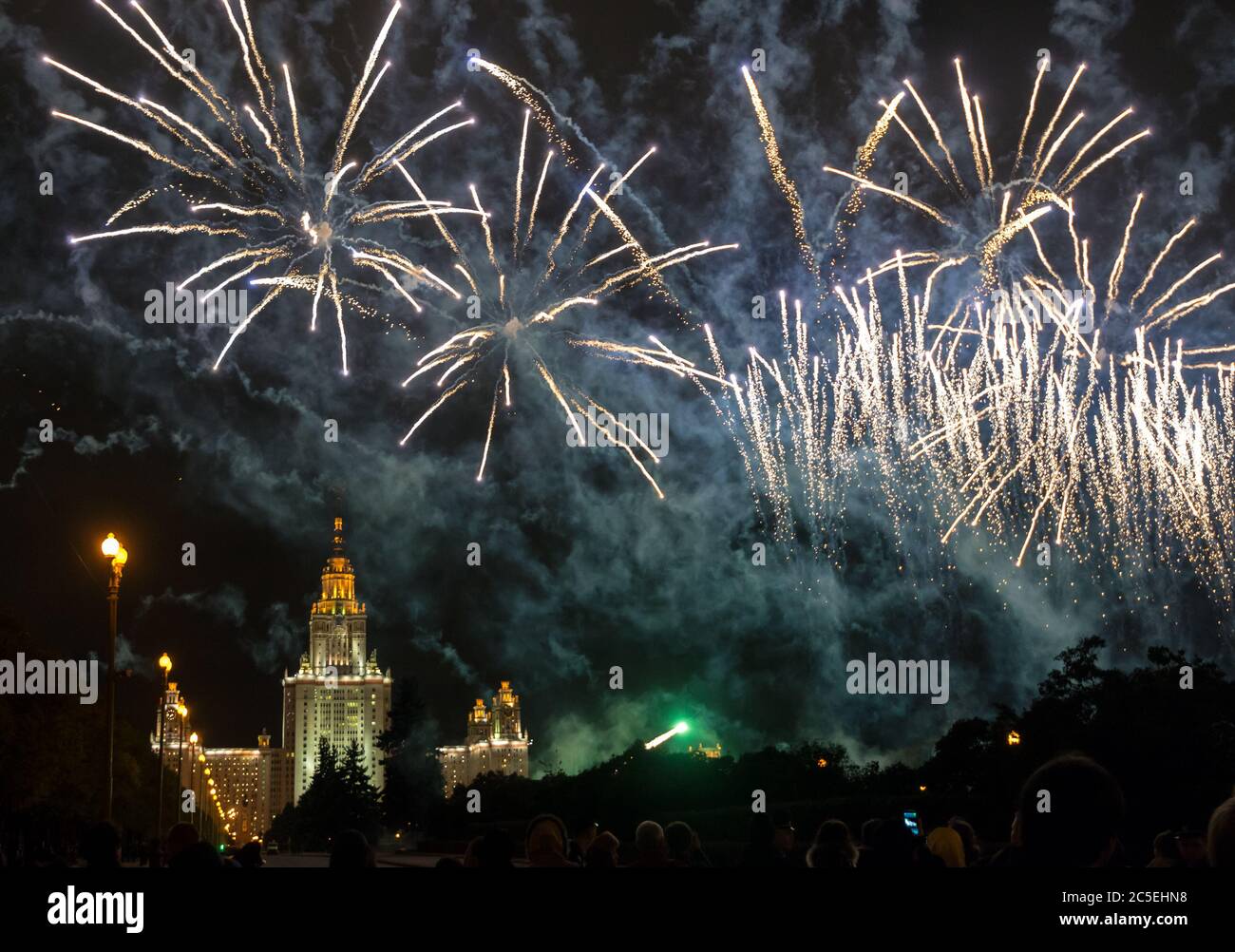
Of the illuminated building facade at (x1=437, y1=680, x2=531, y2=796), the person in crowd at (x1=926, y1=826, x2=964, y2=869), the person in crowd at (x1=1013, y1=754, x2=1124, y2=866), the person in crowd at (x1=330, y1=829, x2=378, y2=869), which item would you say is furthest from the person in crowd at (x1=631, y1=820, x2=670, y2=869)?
the illuminated building facade at (x1=437, y1=680, x2=531, y2=796)

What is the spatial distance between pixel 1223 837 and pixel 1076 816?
0.55m

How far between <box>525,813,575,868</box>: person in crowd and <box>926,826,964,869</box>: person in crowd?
4.21m

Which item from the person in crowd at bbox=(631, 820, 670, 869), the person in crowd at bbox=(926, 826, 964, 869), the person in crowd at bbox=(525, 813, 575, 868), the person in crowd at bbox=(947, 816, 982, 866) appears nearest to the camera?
the person in crowd at bbox=(525, 813, 575, 868)

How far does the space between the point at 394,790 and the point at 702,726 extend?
33984 millimetres

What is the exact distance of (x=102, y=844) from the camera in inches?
346

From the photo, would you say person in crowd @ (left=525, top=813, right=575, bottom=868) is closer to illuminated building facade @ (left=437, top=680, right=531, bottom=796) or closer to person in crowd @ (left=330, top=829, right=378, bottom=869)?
person in crowd @ (left=330, top=829, right=378, bottom=869)

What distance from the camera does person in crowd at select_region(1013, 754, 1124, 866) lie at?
529 centimetres

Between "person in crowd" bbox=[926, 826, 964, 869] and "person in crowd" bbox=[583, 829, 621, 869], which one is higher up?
"person in crowd" bbox=[583, 829, 621, 869]

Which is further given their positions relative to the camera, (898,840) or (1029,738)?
(1029,738)

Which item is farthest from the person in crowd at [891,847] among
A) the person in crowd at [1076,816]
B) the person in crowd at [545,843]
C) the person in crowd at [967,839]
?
the person in crowd at [967,839]

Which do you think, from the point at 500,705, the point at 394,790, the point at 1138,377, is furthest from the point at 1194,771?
the point at 500,705

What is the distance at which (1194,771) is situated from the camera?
47.4m

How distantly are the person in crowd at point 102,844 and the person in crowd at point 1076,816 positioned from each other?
6.05m
